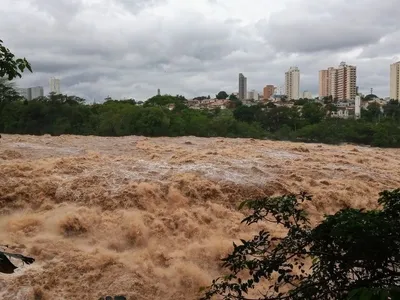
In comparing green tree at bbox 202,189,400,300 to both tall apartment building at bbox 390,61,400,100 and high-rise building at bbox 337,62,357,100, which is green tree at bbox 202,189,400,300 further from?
high-rise building at bbox 337,62,357,100

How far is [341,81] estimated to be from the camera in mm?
56656

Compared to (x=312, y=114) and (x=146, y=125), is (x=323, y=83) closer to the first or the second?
(x=312, y=114)

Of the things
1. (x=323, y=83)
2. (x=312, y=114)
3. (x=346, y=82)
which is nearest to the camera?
(x=312, y=114)

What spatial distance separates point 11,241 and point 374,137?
2081 centimetres

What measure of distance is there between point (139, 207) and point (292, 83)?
55741 mm

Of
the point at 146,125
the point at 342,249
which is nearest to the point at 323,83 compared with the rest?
the point at 146,125

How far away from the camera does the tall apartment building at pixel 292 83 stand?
60969 mm

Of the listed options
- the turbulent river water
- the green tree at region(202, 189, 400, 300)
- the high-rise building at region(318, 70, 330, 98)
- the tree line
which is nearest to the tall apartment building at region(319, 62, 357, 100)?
the high-rise building at region(318, 70, 330, 98)

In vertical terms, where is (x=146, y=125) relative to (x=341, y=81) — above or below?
below

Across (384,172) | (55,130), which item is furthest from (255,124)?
(384,172)

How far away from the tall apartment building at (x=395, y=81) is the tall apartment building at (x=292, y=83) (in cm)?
1360

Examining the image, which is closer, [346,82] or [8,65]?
[8,65]

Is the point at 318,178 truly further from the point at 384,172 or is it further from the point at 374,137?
the point at 374,137

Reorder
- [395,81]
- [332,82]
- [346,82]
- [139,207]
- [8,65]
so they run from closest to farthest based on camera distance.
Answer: [8,65], [139,207], [395,81], [346,82], [332,82]
